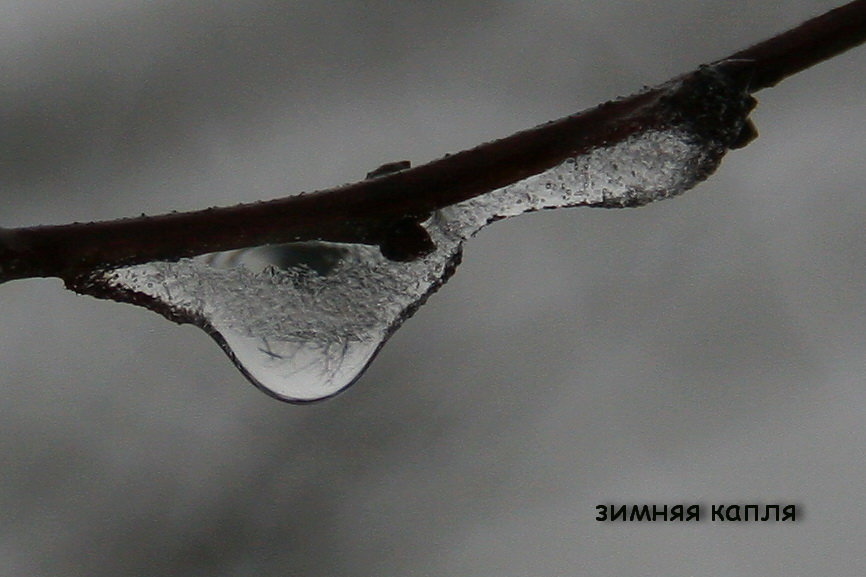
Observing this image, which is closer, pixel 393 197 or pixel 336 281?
pixel 393 197

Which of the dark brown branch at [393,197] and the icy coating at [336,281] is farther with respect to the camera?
the icy coating at [336,281]

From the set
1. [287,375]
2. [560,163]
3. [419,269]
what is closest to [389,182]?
[560,163]

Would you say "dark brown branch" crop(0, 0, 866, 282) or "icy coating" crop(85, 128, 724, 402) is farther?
"icy coating" crop(85, 128, 724, 402)

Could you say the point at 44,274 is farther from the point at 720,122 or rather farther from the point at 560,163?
the point at 720,122
